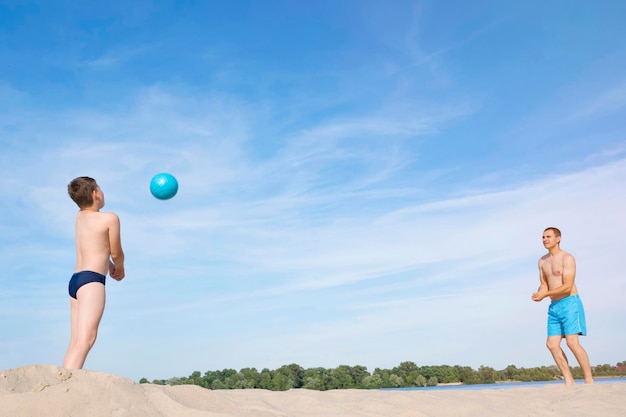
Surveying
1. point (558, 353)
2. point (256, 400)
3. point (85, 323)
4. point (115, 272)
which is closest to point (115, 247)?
point (115, 272)

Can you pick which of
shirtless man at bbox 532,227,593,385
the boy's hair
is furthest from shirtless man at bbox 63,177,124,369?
shirtless man at bbox 532,227,593,385

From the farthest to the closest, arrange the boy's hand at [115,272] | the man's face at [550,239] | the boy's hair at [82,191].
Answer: the man's face at [550,239]
the boy's hand at [115,272]
the boy's hair at [82,191]

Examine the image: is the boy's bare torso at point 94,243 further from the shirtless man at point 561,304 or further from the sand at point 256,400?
the shirtless man at point 561,304

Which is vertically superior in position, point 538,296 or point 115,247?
point 538,296

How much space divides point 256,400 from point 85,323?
5.17 ft

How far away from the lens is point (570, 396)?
21.3 ft

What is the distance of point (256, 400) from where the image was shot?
4.92 m

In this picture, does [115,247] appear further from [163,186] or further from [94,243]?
[163,186]

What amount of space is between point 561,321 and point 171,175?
6.19 metres

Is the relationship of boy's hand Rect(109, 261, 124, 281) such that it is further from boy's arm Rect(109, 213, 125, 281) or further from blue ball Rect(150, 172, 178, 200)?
blue ball Rect(150, 172, 178, 200)

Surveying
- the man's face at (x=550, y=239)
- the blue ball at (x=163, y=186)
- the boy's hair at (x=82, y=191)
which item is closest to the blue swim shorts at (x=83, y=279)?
the boy's hair at (x=82, y=191)

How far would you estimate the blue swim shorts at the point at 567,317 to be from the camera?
847cm

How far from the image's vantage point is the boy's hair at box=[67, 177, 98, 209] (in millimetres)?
4895

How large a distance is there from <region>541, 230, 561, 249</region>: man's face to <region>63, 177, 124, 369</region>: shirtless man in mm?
6541
